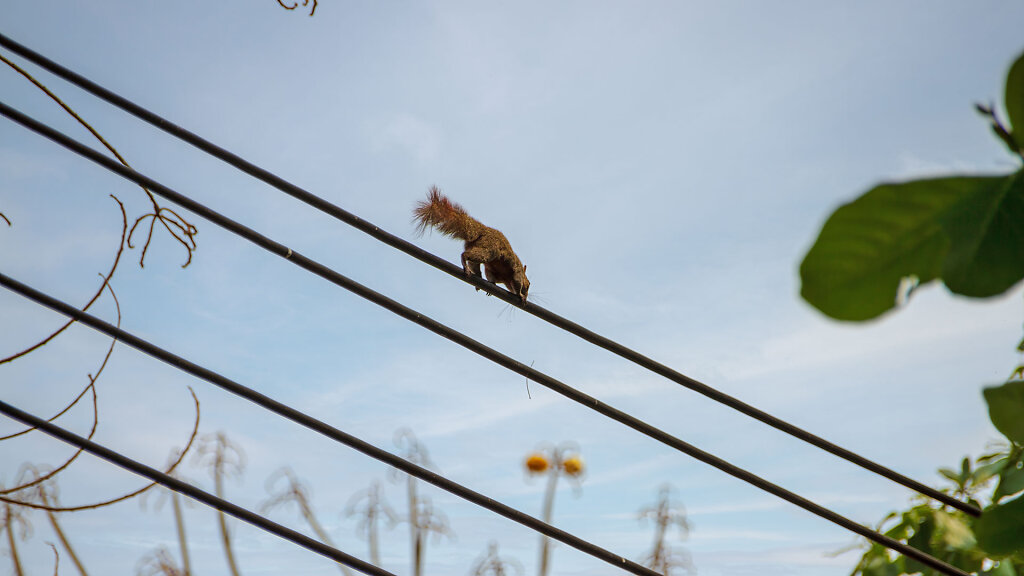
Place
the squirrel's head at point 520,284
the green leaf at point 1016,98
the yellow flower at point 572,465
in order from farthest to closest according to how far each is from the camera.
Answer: the yellow flower at point 572,465
the squirrel's head at point 520,284
the green leaf at point 1016,98

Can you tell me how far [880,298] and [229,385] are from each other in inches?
55.5

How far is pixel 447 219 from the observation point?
2045mm

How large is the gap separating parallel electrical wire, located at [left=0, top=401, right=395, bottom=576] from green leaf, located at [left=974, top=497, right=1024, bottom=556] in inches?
46.4

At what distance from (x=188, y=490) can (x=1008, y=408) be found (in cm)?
137

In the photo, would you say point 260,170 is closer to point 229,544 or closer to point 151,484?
point 151,484

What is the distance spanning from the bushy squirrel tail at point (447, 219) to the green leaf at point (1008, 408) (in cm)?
160

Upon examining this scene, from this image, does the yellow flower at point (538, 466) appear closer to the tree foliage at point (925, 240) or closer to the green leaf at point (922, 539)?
the green leaf at point (922, 539)

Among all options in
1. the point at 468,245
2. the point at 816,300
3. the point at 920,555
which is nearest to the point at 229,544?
the point at 468,245

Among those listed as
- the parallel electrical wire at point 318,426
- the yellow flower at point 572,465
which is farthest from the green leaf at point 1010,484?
the yellow flower at point 572,465

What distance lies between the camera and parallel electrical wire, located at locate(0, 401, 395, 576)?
4.57 ft

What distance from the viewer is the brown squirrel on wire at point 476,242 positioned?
6.46ft

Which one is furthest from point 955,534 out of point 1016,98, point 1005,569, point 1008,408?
point 1016,98

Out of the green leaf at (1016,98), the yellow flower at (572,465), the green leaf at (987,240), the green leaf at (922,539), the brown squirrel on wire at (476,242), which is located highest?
the brown squirrel on wire at (476,242)

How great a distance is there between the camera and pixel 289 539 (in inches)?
58.4
